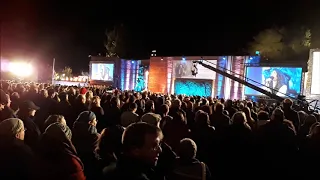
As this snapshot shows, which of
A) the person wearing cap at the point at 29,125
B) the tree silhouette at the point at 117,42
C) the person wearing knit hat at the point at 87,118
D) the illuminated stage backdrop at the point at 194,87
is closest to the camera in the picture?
the person wearing cap at the point at 29,125

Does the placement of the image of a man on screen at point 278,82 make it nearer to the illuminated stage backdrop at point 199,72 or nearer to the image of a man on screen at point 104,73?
the illuminated stage backdrop at point 199,72

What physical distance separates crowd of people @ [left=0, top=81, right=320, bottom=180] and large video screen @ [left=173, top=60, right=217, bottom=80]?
19.9 metres

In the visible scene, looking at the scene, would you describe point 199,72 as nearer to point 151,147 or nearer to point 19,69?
point 19,69

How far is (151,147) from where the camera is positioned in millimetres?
2357

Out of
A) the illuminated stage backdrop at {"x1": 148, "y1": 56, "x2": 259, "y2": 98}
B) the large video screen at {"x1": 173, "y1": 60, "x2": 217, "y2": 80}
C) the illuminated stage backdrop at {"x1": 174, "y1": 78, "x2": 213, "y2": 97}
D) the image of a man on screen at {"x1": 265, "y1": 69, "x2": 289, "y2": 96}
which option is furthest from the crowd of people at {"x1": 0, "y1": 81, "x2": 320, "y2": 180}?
the large video screen at {"x1": 173, "y1": 60, "x2": 217, "y2": 80}

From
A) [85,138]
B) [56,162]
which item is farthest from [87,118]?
[56,162]

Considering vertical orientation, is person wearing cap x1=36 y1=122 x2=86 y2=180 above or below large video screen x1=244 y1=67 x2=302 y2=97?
below

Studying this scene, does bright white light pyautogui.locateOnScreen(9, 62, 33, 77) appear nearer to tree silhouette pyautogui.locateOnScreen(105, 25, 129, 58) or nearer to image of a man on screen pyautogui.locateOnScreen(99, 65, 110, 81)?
image of a man on screen pyautogui.locateOnScreen(99, 65, 110, 81)

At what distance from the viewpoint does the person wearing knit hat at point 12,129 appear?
3.45 metres

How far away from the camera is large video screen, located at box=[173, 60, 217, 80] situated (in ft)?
90.3

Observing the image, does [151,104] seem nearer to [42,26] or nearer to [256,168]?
[256,168]

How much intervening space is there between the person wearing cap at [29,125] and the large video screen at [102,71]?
94.7 feet

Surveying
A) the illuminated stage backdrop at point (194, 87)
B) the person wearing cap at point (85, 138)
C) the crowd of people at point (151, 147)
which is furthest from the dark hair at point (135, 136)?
the illuminated stage backdrop at point (194, 87)

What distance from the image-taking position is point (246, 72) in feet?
79.0
